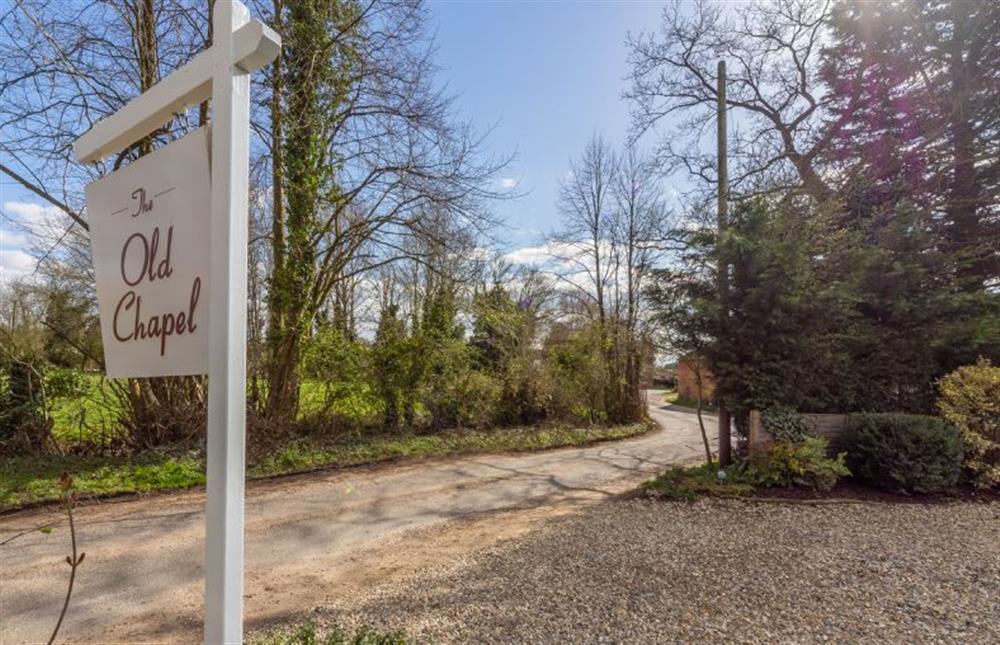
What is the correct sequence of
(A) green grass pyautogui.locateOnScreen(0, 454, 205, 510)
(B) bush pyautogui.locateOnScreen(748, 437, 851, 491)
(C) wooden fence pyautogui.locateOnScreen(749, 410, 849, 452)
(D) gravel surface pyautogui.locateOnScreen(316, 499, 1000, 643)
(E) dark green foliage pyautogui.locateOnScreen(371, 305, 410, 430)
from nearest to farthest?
Result: (D) gravel surface pyautogui.locateOnScreen(316, 499, 1000, 643) < (A) green grass pyautogui.locateOnScreen(0, 454, 205, 510) < (B) bush pyautogui.locateOnScreen(748, 437, 851, 491) < (C) wooden fence pyautogui.locateOnScreen(749, 410, 849, 452) < (E) dark green foliage pyautogui.locateOnScreen(371, 305, 410, 430)

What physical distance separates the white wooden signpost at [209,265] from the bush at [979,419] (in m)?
7.76

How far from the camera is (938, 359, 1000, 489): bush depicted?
6051 millimetres

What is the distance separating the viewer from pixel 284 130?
299 inches

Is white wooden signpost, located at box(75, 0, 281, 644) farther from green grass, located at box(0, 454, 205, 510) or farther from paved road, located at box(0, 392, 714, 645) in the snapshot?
green grass, located at box(0, 454, 205, 510)

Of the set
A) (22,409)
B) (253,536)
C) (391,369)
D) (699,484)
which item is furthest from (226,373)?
(391,369)

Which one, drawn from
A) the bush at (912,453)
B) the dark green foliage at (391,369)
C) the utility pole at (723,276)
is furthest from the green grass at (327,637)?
the dark green foliage at (391,369)

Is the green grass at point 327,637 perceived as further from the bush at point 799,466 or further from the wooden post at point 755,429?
the wooden post at point 755,429

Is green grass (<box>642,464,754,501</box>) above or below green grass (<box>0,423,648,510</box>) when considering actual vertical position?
below

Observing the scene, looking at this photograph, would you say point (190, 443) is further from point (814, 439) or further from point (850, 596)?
point (814, 439)

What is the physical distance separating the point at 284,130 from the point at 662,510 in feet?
23.3

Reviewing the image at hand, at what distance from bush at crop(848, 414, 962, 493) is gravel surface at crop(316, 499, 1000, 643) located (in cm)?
97

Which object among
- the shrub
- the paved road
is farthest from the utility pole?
the paved road

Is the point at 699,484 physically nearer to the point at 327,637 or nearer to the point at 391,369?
the point at 327,637

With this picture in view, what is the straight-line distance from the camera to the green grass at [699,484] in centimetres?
575
